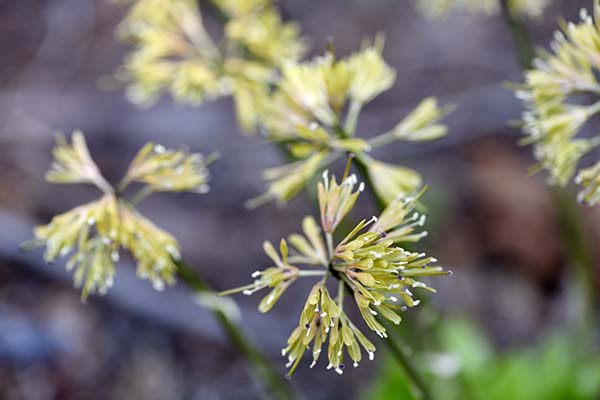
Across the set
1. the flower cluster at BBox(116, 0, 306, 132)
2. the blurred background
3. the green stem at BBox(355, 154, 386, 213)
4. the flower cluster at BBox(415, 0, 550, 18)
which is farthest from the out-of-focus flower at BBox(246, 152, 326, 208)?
→ the flower cluster at BBox(415, 0, 550, 18)

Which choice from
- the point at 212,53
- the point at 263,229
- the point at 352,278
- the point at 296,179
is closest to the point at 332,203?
the point at 352,278

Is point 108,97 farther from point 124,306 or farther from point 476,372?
point 476,372

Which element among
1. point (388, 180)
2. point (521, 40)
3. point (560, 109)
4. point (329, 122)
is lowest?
point (560, 109)

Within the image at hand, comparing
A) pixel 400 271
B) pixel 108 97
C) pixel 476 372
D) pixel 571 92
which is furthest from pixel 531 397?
pixel 108 97

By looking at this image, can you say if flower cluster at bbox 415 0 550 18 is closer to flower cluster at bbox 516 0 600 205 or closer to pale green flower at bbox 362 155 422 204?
flower cluster at bbox 516 0 600 205

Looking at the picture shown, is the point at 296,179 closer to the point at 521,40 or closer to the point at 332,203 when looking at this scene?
the point at 332,203
